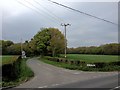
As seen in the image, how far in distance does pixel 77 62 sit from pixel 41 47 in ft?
191

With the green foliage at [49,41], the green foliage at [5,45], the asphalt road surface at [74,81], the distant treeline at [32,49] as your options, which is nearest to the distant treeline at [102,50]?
the distant treeline at [32,49]

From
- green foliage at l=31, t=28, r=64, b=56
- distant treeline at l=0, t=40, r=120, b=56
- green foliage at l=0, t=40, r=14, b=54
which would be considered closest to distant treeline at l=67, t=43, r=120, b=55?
distant treeline at l=0, t=40, r=120, b=56

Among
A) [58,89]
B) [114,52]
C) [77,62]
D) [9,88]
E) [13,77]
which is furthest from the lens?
[114,52]

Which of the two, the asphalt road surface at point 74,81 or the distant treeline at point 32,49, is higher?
the distant treeline at point 32,49

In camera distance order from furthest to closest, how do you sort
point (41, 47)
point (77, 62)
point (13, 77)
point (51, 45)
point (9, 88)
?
1. point (41, 47)
2. point (51, 45)
3. point (77, 62)
4. point (13, 77)
5. point (9, 88)

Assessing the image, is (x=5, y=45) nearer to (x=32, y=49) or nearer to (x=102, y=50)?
(x=32, y=49)

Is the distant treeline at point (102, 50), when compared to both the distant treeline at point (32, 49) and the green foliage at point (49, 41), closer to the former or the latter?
the distant treeline at point (32, 49)

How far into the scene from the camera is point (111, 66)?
49.1 meters

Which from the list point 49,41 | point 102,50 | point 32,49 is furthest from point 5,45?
point 102,50

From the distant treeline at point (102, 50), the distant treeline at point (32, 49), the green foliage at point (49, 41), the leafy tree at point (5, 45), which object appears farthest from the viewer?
the distant treeline at point (32, 49)

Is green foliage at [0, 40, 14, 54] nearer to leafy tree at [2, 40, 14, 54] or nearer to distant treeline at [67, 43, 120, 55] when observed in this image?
leafy tree at [2, 40, 14, 54]

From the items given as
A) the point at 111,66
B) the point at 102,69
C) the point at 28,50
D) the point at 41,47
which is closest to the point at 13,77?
the point at 102,69

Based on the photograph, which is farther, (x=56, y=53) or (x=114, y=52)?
(x=114, y=52)

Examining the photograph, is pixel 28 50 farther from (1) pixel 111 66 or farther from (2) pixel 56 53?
(1) pixel 111 66
